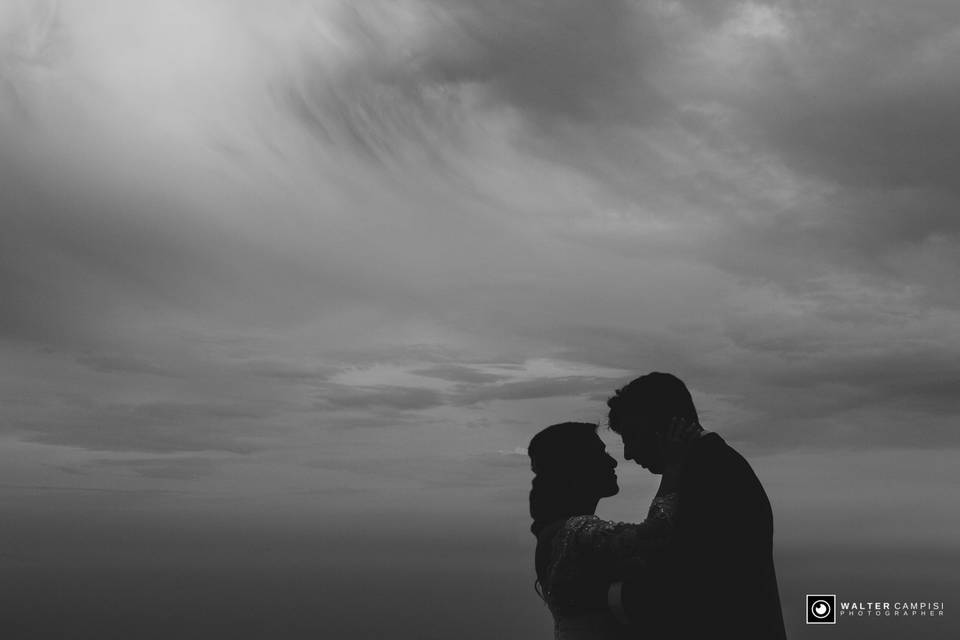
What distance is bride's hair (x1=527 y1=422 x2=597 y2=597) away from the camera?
7547 mm

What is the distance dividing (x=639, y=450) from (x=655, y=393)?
472 mm

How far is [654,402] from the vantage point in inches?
265

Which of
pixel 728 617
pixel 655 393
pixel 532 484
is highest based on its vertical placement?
pixel 655 393

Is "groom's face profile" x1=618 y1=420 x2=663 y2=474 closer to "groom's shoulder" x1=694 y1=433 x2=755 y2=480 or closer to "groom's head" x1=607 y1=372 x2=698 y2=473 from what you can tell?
"groom's head" x1=607 y1=372 x2=698 y2=473

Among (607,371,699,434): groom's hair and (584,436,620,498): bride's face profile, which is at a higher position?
(607,371,699,434): groom's hair

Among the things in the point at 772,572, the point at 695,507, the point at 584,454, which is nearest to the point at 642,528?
the point at 695,507

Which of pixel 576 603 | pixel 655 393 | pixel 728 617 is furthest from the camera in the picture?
pixel 576 603

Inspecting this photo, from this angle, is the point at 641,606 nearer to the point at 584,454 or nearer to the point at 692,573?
the point at 692,573

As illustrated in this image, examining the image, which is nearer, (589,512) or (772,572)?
(772,572)

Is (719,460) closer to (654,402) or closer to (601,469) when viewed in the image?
(654,402)

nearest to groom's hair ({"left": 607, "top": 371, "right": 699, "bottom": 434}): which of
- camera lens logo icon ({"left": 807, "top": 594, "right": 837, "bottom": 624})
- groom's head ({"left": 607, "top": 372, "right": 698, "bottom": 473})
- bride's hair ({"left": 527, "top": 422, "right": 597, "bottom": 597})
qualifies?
groom's head ({"left": 607, "top": 372, "right": 698, "bottom": 473})

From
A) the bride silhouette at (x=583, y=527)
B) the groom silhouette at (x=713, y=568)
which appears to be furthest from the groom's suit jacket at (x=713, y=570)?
the bride silhouette at (x=583, y=527)

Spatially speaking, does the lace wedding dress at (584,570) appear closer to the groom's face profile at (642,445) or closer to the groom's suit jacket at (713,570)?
the groom's face profile at (642,445)

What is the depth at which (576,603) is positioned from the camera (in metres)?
7.27
